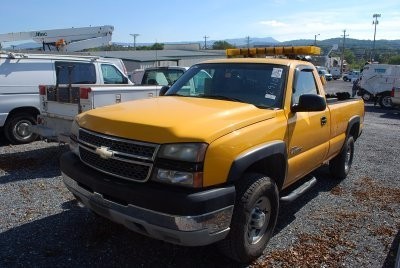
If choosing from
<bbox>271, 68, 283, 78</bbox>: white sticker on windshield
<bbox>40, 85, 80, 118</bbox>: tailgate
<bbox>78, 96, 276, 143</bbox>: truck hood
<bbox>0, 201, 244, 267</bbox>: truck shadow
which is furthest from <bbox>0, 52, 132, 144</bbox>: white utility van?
<bbox>271, 68, 283, 78</bbox>: white sticker on windshield

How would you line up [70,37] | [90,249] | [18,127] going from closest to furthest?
[90,249] → [18,127] → [70,37]

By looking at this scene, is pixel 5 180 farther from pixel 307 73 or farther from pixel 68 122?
pixel 307 73

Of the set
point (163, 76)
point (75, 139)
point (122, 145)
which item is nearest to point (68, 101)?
point (75, 139)

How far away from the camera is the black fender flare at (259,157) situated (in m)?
3.33

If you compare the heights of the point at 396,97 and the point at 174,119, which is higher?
the point at 174,119

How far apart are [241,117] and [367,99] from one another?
859 inches

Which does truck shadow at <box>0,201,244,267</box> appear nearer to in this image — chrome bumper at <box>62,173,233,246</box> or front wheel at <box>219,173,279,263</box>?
front wheel at <box>219,173,279,263</box>

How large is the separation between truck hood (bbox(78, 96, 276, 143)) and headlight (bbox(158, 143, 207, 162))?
0.14 feet

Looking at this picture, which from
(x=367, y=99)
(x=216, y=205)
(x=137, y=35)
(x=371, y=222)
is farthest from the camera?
(x=137, y=35)

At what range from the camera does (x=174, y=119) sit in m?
3.49

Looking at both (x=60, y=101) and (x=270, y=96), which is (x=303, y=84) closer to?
(x=270, y=96)

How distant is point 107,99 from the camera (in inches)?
264

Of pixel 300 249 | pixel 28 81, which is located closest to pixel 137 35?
pixel 28 81

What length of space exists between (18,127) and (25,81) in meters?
1.02
